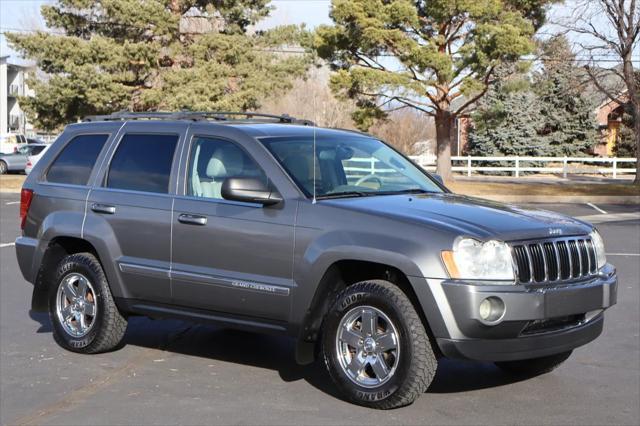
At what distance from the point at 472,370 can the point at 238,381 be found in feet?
5.56

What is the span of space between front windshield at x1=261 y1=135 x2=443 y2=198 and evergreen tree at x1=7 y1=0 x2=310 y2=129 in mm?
30561

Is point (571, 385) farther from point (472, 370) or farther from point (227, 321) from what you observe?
point (227, 321)

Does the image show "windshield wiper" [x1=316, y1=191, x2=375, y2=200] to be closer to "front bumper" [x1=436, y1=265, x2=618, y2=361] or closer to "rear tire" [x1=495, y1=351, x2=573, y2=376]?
"front bumper" [x1=436, y1=265, x2=618, y2=361]

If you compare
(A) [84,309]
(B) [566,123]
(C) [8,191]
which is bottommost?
A: (A) [84,309]

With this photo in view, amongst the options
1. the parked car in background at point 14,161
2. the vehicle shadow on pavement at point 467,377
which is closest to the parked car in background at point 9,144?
the parked car in background at point 14,161

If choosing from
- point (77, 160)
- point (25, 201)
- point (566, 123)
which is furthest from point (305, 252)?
point (566, 123)

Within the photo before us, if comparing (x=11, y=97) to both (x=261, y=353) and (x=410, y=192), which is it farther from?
(x=410, y=192)

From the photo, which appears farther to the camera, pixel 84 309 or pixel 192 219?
pixel 84 309

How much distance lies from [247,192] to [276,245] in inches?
15.5

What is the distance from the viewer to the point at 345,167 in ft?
22.4

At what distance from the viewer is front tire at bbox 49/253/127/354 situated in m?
7.11

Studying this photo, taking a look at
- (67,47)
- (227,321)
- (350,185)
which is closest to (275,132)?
(350,185)

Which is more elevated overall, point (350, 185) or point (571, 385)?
point (350, 185)

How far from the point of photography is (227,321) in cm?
643
